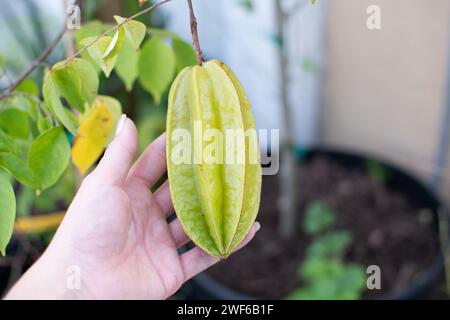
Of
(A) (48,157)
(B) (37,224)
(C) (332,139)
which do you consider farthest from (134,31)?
(C) (332,139)

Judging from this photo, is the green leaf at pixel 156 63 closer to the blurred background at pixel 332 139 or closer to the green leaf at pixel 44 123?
the green leaf at pixel 44 123

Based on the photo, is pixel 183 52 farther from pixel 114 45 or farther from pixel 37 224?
pixel 37 224

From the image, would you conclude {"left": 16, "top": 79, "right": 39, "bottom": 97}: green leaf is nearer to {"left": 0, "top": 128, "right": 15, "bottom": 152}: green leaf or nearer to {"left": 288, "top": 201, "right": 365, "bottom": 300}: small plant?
{"left": 0, "top": 128, "right": 15, "bottom": 152}: green leaf

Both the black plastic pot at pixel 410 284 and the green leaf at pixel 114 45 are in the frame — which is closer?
the green leaf at pixel 114 45

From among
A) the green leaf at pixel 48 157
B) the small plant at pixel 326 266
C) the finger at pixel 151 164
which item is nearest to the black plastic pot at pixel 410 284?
the small plant at pixel 326 266
